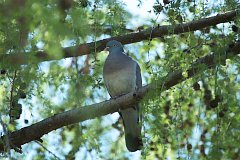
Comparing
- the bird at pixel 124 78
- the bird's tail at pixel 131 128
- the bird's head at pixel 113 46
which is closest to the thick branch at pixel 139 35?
the bird's head at pixel 113 46

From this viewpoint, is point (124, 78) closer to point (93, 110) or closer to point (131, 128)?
point (131, 128)

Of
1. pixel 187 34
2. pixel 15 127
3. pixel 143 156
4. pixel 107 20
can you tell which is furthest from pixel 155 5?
pixel 15 127

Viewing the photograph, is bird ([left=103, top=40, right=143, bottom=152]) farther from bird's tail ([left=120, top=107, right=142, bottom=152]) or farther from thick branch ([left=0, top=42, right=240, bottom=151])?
thick branch ([left=0, top=42, right=240, bottom=151])

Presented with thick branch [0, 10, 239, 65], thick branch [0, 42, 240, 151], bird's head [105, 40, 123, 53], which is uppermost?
bird's head [105, 40, 123, 53]

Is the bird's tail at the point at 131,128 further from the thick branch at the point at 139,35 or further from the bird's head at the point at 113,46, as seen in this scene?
the thick branch at the point at 139,35

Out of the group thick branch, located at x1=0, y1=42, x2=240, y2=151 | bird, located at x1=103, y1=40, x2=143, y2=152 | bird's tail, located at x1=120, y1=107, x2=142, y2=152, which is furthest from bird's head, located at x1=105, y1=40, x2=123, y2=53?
thick branch, located at x1=0, y1=42, x2=240, y2=151

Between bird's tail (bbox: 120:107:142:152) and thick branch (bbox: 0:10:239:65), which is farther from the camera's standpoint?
bird's tail (bbox: 120:107:142:152)

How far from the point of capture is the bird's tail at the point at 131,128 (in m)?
4.69

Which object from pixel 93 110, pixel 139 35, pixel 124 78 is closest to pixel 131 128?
pixel 124 78

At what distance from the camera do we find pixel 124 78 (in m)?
4.87

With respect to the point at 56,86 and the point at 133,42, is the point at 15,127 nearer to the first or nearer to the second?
the point at 56,86

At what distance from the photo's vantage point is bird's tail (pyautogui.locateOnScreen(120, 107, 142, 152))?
469 cm

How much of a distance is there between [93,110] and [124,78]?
1.19 m

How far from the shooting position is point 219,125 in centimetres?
346
